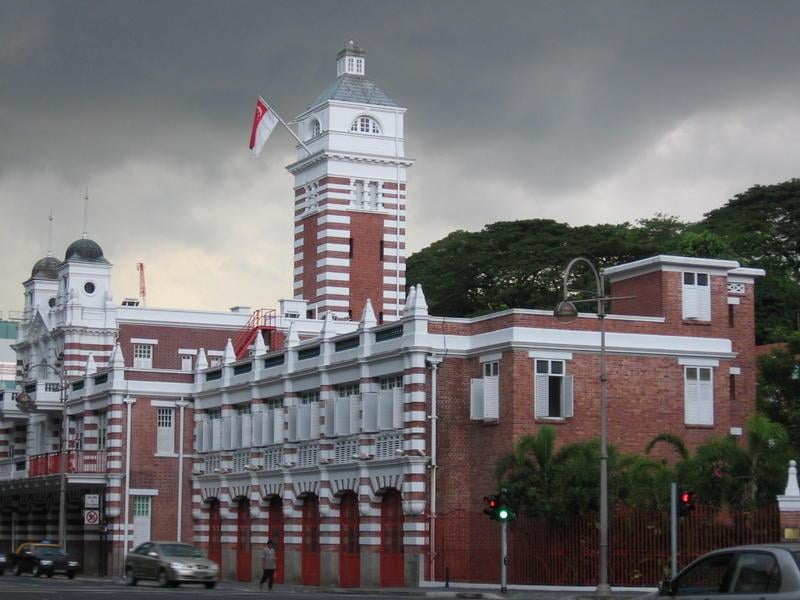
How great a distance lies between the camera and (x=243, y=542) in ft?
201

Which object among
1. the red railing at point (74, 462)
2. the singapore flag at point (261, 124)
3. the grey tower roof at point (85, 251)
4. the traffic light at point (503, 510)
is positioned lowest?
the traffic light at point (503, 510)

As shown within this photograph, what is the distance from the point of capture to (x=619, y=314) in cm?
5312

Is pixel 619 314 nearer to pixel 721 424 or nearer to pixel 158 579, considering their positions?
pixel 721 424

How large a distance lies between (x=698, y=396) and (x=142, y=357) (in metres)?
31.7

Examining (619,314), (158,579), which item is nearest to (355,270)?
(619,314)

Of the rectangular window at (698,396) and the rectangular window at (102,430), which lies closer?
the rectangular window at (698,396)

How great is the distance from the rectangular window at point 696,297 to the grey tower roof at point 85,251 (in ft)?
111

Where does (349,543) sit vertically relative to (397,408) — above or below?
below

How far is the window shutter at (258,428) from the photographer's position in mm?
59562

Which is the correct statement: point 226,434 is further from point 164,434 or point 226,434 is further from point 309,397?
point 309,397

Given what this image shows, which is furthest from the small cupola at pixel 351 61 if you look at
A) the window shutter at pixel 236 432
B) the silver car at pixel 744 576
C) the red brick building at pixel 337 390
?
the silver car at pixel 744 576

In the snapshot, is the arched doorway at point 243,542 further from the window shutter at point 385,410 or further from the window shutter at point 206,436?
the window shutter at point 385,410

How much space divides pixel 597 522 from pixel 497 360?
7016mm

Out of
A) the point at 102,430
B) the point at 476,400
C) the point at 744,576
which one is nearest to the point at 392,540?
the point at 476,400
